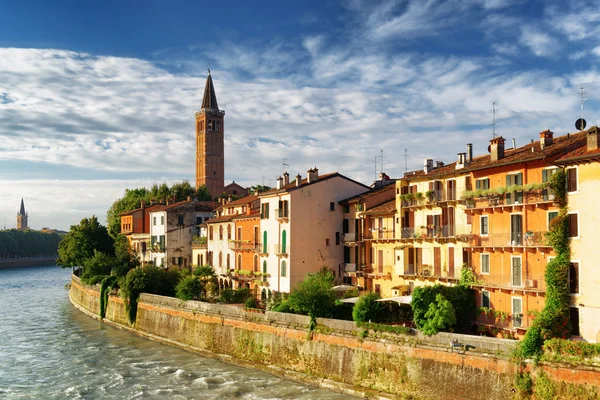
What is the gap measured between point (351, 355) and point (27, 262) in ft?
462

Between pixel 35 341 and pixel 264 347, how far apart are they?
20.2m

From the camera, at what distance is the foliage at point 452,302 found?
29.9 meters

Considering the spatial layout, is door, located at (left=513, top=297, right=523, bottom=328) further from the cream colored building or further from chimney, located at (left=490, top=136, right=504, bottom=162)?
the cream colored building

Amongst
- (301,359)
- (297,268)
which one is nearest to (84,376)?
(301,359)

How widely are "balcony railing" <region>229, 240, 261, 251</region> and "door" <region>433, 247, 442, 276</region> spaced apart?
16.2 metres

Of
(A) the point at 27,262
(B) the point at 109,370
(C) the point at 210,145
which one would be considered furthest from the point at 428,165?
(A) the point at 27,262

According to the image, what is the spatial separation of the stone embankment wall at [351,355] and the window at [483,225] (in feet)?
22.8

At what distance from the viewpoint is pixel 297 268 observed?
4406 cm

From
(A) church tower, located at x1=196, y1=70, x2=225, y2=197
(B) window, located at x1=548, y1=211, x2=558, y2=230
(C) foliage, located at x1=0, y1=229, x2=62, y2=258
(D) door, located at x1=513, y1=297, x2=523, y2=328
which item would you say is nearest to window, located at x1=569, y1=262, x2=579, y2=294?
(B) window, located at x1=548, y1=211, x2=558, y2=230

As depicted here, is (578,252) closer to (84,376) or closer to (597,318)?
(597,318)

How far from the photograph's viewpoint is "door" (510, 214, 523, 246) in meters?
29.2

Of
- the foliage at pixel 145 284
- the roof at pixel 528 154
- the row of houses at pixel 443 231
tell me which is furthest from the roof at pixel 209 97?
the roof at pixel 528 154

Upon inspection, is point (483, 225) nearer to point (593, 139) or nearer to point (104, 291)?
point (593, 139)

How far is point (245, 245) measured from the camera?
50.5 m
